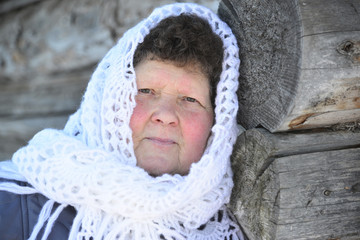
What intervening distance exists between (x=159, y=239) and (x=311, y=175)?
1.71ft

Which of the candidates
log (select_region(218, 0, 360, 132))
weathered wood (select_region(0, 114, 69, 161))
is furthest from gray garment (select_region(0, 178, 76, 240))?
weathered wood (select_region(0, 114, 69, 161))

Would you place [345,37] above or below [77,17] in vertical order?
below

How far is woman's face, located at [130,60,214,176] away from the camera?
1.51 metres

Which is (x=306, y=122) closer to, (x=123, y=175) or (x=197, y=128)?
(x=197, y=128)

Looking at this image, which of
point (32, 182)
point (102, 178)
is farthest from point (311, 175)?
point (32, 182)

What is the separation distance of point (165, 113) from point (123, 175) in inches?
10.4

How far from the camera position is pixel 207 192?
1.46 meters

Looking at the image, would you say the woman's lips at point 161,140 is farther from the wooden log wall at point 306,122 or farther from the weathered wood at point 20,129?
the weathered wood at point 20,129

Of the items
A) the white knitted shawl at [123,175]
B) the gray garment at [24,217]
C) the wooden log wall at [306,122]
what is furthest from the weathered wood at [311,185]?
the gray garment at [24,217]

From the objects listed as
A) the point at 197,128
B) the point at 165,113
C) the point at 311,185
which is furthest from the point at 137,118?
the point at 311,185

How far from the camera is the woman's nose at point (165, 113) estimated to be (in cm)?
150

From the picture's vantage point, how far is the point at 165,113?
1500mm

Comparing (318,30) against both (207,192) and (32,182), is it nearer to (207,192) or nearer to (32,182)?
(207,192)

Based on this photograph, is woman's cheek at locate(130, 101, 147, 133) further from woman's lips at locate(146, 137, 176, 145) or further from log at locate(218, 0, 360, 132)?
log at locate(218, 0, 360, 132)
